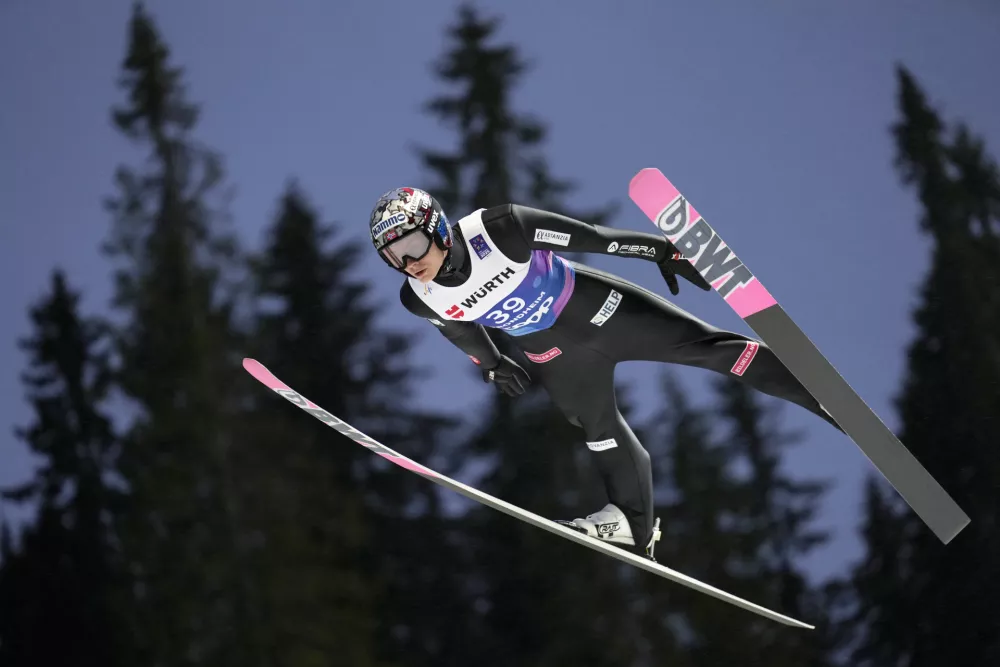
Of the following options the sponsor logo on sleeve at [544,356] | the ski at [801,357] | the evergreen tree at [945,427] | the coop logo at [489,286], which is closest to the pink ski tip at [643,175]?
the ski at [801,357]

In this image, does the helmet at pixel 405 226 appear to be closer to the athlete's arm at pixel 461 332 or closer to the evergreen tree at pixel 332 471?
the athlete's arm at pixel 461 332

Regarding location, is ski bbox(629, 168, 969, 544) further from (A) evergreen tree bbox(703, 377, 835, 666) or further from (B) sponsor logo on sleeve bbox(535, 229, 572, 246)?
(A) evergreen tree bbox(703, 377, 835, 666)

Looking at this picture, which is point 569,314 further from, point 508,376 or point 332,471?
point 332,471

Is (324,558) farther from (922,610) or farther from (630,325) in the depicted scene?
(630,325)

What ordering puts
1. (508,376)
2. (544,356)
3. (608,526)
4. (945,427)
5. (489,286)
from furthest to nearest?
1. (945,427)
2. (508,376)
3. (608,526)
4. (544,356)
5. (489,286)

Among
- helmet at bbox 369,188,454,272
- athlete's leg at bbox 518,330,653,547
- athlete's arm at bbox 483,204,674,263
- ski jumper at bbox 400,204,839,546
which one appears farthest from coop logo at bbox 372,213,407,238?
athlete's leg at bbox 518,330,653,547

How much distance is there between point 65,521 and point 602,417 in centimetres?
720

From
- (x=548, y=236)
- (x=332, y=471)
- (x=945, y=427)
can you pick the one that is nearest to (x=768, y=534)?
(x=945, y=427)

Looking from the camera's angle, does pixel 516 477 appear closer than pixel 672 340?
No

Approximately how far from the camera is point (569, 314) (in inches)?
155

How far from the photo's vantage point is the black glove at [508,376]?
14.0ft

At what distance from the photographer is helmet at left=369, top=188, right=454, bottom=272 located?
3617mm

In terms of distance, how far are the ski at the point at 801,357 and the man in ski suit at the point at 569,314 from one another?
182mm

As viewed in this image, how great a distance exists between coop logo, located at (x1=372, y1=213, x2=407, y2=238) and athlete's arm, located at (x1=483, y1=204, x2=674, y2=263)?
1.06ft
